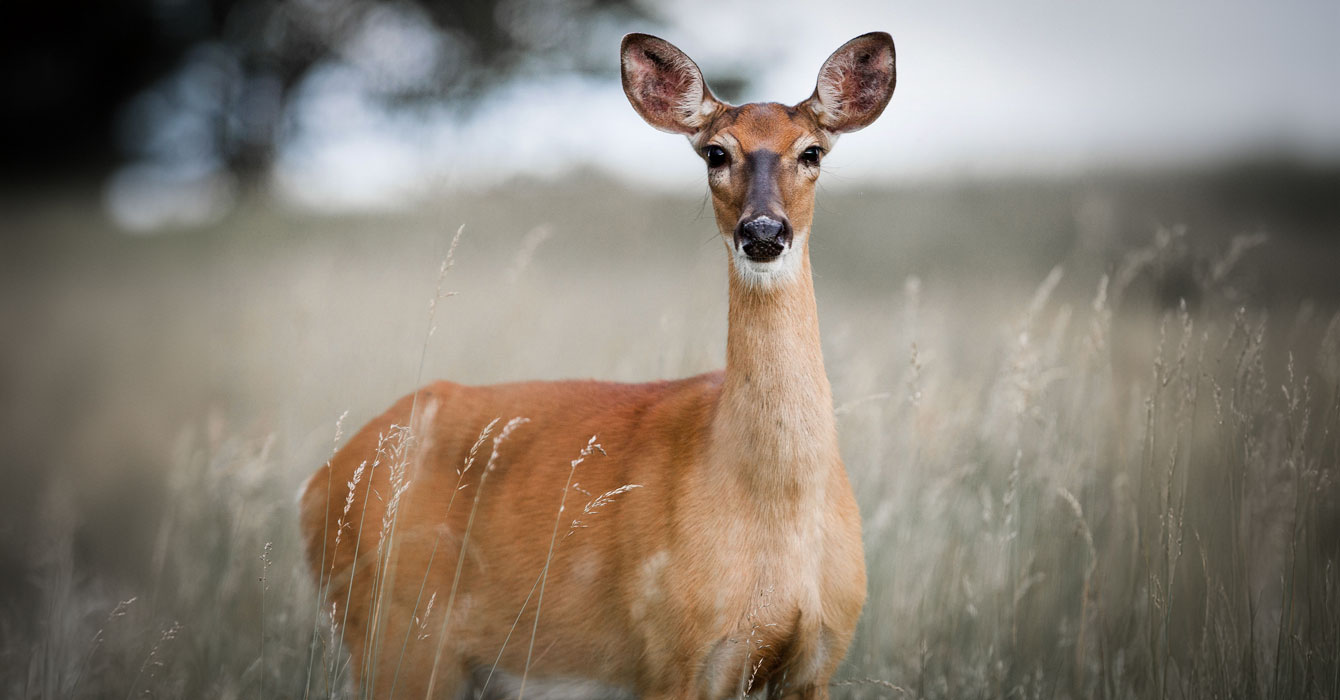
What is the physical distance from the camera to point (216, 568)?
370 cm

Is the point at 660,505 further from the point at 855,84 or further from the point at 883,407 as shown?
the point at 883,407

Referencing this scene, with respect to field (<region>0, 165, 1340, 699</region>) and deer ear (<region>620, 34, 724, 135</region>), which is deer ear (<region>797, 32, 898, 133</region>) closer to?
deer ear (<region>620, 34, 724, 135</region>)

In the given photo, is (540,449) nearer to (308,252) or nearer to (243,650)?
(243,650)

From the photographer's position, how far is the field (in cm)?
278

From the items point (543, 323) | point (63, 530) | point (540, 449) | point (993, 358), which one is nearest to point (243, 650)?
point (63, 530)

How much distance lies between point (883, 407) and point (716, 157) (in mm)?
2775

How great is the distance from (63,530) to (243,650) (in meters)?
0.76

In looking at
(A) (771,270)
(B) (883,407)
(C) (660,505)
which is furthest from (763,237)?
(B) (883,407)

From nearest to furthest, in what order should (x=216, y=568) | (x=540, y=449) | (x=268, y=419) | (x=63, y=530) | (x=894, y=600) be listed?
(x=540, y=449), (x=63, y=530), (x=894, y=600), (x=216, y=568), (x=268, y=419)

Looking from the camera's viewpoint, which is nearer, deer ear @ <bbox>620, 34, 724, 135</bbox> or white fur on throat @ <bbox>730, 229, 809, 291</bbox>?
white fur on throat @ <bbox>730, 229, 809, 291</bbox>

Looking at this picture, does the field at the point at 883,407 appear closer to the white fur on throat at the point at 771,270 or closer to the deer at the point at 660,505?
the deer at the point at 660,505

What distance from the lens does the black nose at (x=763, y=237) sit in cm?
210

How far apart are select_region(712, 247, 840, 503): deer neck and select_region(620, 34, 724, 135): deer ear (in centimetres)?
56

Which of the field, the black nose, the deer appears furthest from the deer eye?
the field
